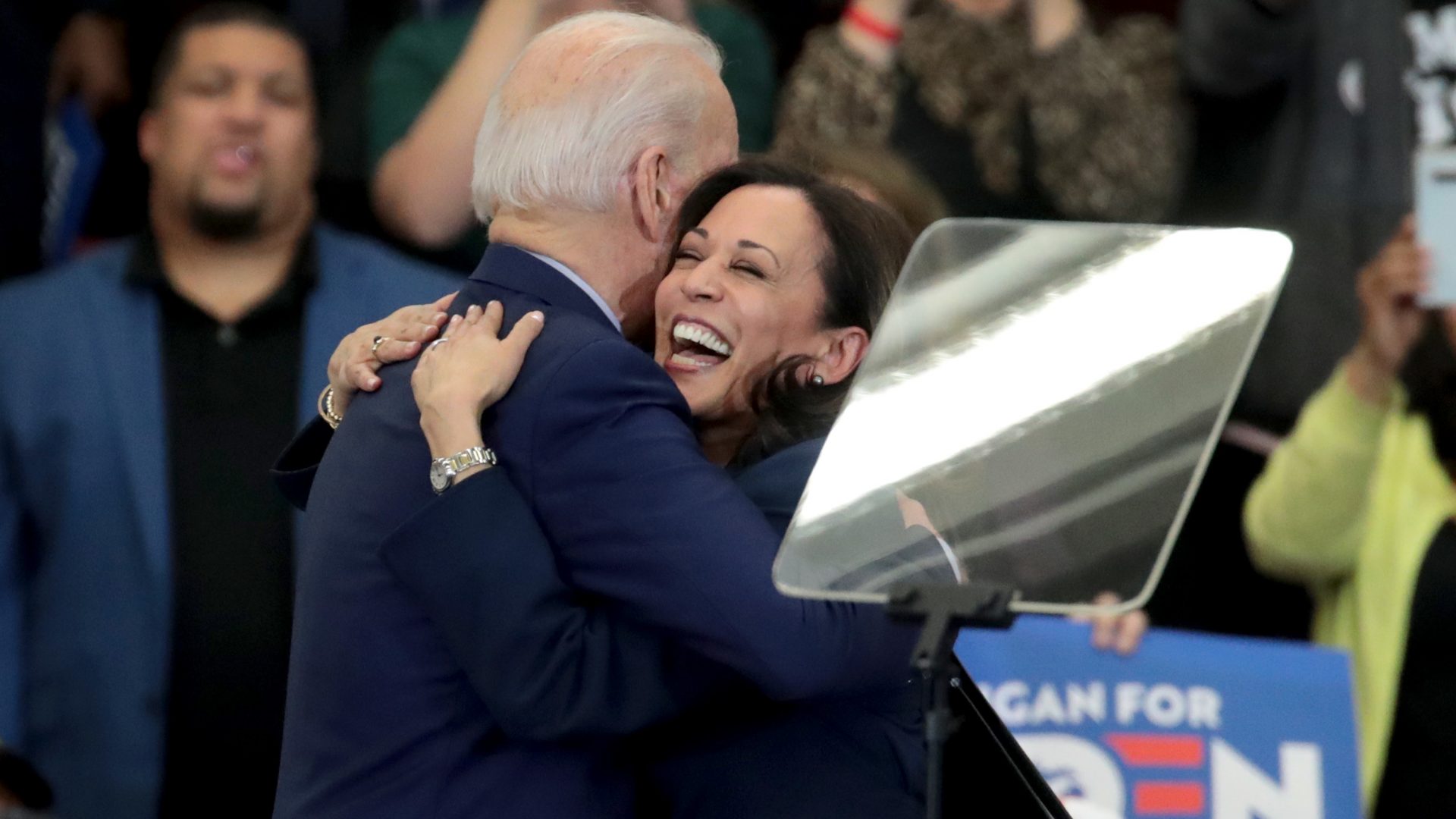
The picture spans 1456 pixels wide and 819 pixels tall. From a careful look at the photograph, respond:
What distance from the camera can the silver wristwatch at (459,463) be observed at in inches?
74.5

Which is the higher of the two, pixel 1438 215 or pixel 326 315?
pixel 1438 215

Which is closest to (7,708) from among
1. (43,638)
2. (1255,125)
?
(43,638)

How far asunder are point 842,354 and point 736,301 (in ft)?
0.56

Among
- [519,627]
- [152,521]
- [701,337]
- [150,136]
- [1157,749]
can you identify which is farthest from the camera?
[150,136]

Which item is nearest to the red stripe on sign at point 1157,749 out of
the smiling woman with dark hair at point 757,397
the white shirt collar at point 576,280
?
the smiling woman with dark hair at point 757,397

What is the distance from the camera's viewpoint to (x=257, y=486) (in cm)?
349

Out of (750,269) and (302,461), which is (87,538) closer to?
(302,461)

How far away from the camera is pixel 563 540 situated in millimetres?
1913

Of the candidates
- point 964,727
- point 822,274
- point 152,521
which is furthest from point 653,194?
point 152,521

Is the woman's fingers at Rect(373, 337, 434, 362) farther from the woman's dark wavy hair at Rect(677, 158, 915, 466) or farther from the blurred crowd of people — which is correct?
the blurred crowd of people

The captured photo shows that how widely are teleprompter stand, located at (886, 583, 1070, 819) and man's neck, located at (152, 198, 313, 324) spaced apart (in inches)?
82.8

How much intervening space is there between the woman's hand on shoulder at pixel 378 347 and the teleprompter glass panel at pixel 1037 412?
1.95 feet

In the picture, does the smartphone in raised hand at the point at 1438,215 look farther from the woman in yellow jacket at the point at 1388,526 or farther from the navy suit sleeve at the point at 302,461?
the navy suit sleeve at the point at 302,461

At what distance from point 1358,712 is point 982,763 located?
1770mm
